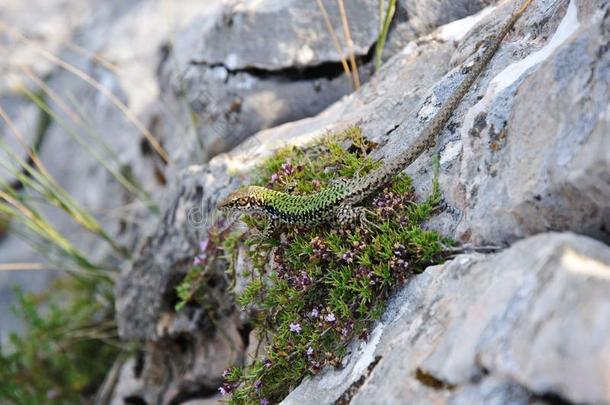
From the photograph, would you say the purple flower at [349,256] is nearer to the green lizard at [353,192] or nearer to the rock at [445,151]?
the green lizard at [353,192]

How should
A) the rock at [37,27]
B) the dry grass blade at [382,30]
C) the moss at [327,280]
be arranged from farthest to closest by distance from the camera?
the rock at [37,27] → the dry grass blade at [382,30] → the moss at [327,280]

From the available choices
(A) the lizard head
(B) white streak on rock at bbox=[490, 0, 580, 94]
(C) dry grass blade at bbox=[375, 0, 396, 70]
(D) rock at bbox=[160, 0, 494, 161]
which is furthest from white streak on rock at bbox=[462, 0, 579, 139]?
(D) rock at bbox=[160, 0, 494, 161]

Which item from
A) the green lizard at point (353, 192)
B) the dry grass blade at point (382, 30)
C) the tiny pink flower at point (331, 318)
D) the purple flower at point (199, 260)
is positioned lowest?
the tiny pink flower at point (331, 318)

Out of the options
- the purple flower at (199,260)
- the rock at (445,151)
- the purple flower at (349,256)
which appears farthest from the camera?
the purple flower at (199,260)

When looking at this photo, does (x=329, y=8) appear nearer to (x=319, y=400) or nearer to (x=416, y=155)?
(x=416, y=155)

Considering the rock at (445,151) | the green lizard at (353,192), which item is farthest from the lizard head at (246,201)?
the rock at (445,151)

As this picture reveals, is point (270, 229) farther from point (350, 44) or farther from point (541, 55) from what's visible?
point (350, 44)

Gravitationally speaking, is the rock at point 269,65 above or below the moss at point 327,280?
above
